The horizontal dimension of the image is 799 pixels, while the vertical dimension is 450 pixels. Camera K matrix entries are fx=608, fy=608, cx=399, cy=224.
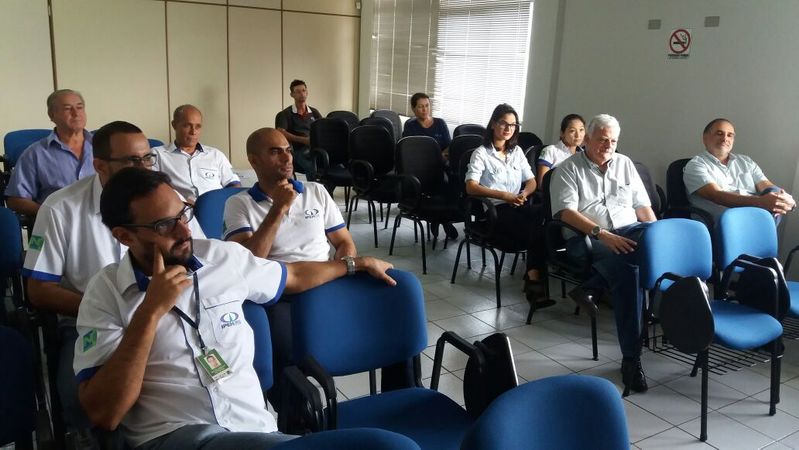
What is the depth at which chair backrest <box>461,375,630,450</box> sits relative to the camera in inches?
46.4

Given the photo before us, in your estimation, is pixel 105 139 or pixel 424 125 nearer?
pixel 105 139

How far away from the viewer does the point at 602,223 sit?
342cm

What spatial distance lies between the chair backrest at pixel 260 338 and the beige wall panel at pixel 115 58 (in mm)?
6806

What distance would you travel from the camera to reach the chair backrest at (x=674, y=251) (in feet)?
9.32

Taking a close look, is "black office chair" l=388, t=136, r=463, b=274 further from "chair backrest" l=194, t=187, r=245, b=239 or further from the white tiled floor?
"chair backrest" l=194, t=187, r=245, b=239

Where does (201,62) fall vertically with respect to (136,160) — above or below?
above

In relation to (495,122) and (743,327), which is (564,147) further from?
(743,327)

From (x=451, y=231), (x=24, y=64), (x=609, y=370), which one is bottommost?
(x=609, y=370)

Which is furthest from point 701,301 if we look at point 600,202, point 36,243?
point 36,243

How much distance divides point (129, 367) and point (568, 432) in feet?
3.16

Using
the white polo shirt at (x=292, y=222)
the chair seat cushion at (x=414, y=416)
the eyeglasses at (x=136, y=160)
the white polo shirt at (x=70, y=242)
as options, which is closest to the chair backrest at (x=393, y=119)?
the white polo shirt at (x=292, y=222)

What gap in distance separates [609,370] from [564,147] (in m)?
1.97

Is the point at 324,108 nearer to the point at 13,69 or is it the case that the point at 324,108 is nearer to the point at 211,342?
the point at 13,69

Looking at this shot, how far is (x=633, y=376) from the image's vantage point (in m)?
2.93
